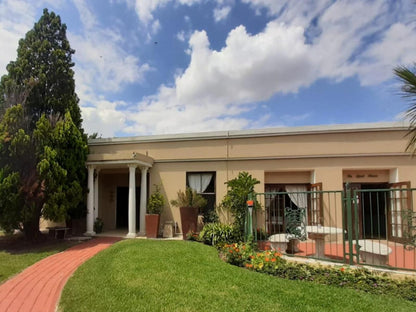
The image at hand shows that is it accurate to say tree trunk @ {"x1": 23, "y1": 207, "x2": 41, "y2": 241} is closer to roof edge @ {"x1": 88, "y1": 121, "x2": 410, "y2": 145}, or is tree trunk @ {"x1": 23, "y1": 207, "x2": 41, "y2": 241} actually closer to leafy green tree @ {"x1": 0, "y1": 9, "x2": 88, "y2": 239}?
leafy green tree @ {"x1": 0, "y1": 9, "x2": 88, "y2": 239}

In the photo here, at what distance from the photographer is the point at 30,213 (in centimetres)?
897

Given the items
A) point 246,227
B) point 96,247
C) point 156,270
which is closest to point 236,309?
point 156,270

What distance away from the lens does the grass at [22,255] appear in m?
6.83

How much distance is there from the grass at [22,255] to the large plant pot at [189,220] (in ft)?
13.4

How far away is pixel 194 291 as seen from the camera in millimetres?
4684

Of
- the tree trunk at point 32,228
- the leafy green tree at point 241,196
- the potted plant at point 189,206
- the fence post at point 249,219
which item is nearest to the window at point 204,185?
the potted plant at point 189,206

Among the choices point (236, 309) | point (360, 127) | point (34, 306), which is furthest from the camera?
point (360, 127)

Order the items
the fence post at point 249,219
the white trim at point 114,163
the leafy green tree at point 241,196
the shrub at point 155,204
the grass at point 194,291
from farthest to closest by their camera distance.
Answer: the shrub at point 155,204 → the white trim at point 114,163 → the leafy green tree at point 241,196 → the fence post at point 249,219 → the grass at point 194,291

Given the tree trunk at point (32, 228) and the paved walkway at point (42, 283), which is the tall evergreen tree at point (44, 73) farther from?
the paved walkway at point (42, 283)

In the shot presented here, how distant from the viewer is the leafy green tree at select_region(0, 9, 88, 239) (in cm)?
902

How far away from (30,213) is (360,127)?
40.8ft

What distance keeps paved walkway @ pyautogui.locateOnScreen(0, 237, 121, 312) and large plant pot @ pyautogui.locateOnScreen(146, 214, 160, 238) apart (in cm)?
212

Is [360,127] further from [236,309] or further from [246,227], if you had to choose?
[236,309]

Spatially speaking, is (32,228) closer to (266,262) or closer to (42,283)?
(42,283)
